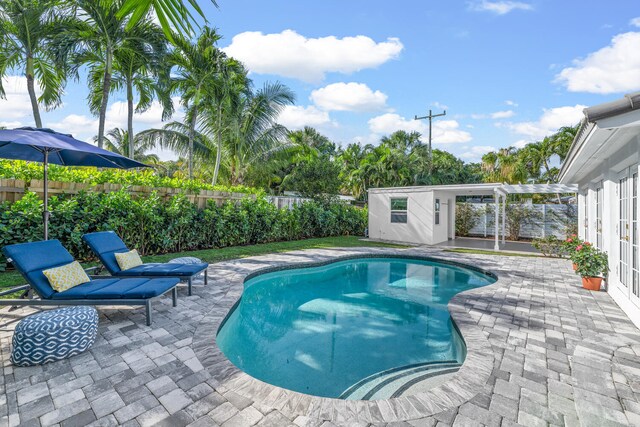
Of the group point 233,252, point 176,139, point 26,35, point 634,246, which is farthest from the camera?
point 176,139

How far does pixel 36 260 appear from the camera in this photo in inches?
167

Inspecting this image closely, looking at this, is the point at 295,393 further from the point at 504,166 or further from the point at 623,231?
the point at 504,166

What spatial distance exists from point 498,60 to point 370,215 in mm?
8086

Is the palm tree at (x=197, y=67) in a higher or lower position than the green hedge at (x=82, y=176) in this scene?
higher

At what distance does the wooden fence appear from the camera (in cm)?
672

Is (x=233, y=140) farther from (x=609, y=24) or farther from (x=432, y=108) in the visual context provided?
(x=432, y=108)

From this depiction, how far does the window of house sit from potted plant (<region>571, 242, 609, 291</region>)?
8407 mm

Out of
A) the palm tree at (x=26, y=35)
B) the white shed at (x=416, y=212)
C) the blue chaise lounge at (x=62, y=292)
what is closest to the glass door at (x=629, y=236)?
the blue chaise lounge at (x=62, y=292)

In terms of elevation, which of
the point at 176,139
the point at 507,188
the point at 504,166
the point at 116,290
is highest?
the point at 504,166

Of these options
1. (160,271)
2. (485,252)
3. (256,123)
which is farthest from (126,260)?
(256,123)

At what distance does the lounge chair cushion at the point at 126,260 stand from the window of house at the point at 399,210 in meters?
11.3

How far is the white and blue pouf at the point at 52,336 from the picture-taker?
10.2ft

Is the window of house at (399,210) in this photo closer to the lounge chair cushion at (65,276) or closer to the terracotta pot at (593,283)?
the terracotta pot at (593,283)

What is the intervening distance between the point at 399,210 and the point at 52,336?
13.3 metres
